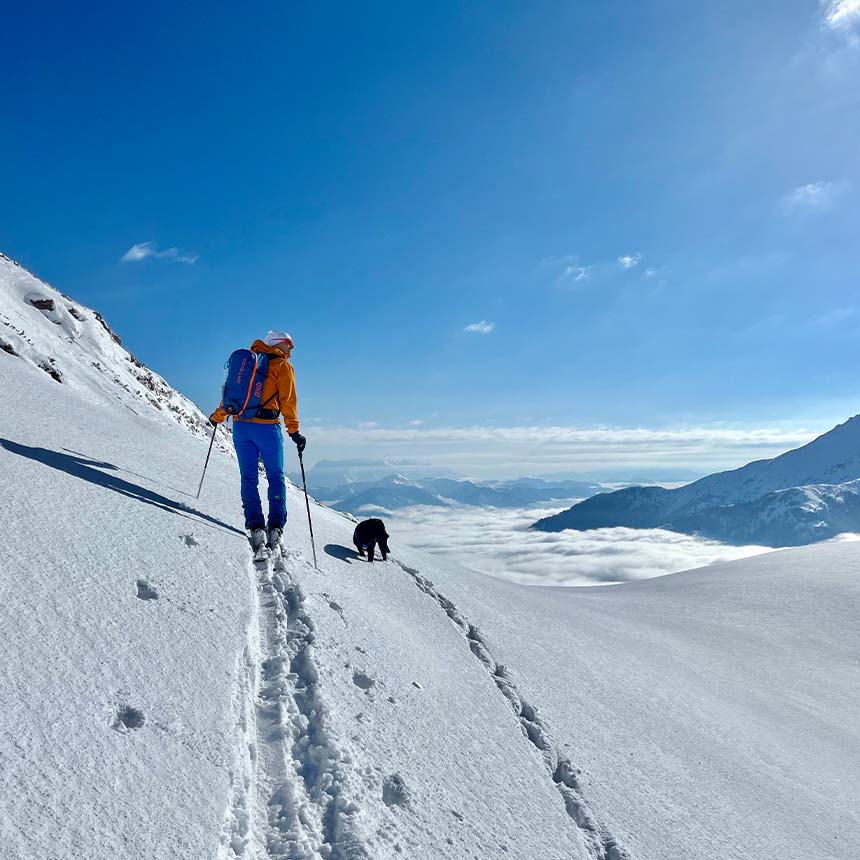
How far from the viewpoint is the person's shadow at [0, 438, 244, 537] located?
6812 millimetres

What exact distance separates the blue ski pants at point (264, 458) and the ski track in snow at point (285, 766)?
290 cm

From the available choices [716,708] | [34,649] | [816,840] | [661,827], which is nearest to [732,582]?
[716,708]

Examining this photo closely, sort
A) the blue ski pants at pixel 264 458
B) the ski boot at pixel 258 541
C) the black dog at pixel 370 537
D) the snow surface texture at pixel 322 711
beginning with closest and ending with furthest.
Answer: the snow surface texture at pixel 322 711
the ski boot at pixel 258 541
the blue ski pants at pixel 264 458
the black dog at pixel 370 537

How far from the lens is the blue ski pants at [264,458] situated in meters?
8.12

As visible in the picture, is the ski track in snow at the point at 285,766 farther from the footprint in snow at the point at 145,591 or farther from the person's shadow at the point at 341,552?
the person's shadow at the point at 341,552

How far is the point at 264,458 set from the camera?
8344mm

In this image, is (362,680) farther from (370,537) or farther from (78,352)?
(78,352)

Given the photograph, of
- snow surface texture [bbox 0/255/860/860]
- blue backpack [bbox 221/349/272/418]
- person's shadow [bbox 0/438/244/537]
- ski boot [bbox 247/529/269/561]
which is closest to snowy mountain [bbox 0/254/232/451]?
snow surface texture [bbox 0/255/860/860]

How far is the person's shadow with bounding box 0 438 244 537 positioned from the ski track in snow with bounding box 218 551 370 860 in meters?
2.73

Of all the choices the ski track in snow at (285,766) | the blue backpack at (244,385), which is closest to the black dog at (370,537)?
→ the blue backpack at (244,385)

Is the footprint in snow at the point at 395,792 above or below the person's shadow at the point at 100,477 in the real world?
below

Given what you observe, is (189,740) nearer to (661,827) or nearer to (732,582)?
(661,827)

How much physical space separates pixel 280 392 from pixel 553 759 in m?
5.83

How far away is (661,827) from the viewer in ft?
15.5
